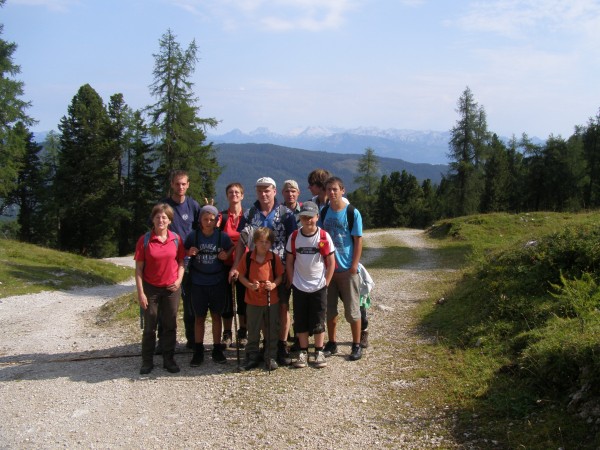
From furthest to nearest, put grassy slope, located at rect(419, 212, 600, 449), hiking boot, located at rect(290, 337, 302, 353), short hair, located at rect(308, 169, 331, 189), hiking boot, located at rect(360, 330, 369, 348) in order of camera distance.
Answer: hiking boot, located at rect(360, 330, 369, 348) → short hair, located at rect(308, 169, 331, 189) → hiking boot, located at rect(290, 337, 302, 353) → grassy slope, located at rect(419, 212, 600, 449)

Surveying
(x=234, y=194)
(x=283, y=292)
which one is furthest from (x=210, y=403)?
(x=234, y=194)

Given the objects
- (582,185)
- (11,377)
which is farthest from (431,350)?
(582,185)

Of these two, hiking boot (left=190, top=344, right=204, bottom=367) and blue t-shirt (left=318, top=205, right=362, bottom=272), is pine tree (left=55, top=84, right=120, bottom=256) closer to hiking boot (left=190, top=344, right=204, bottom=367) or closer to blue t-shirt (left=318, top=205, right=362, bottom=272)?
hiking boot (left=190, top=344, right=204, bottom=367)

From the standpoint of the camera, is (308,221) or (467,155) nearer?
(308,221)

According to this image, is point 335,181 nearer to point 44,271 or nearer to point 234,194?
point 234,194

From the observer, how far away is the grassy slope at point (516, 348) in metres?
4.30

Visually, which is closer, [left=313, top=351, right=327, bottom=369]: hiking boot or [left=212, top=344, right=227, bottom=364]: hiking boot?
[left=313, top=351, right=327, bottom=369]: hiking boot

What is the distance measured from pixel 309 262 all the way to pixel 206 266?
137 cm

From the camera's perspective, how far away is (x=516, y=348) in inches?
232

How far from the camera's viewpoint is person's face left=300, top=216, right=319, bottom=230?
19.4 ft

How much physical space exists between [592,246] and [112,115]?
4324cm

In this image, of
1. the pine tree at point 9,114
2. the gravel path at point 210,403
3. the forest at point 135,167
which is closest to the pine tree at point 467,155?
the forest at point 135,167

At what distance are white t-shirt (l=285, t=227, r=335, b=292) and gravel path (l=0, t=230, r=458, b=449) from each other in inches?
42.7

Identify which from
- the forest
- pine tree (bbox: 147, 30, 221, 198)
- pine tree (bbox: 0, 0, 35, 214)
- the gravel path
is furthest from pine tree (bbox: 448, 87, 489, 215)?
the gravel path
